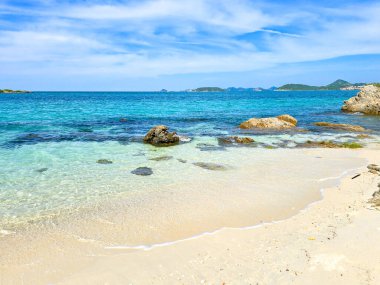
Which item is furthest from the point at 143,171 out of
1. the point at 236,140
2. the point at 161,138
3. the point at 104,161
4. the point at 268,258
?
the point at 236,140

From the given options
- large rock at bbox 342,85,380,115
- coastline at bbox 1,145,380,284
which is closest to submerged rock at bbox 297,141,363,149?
coastline at bbox 1,145,380,284

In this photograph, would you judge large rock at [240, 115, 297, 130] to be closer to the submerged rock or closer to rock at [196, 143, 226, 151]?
the submerged rock

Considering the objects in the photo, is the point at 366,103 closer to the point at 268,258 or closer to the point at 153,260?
the point at 268,258

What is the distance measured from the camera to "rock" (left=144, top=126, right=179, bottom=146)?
20.5 metres

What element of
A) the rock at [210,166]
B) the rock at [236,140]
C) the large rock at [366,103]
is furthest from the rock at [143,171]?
the large rock at [366,103]

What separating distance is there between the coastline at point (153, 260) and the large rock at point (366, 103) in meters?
43.7

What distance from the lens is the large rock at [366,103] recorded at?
1801 inches

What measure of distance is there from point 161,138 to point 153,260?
45.9 feet

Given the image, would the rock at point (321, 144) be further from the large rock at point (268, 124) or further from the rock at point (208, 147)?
the large rock at point (268, 124)

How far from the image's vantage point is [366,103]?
47.0 meters

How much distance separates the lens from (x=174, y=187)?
11.9 m

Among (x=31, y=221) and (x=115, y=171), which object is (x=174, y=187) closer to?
(x=115, y=171)

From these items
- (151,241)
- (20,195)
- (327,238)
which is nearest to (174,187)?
(151,241)

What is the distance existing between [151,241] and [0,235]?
12.0 feet
